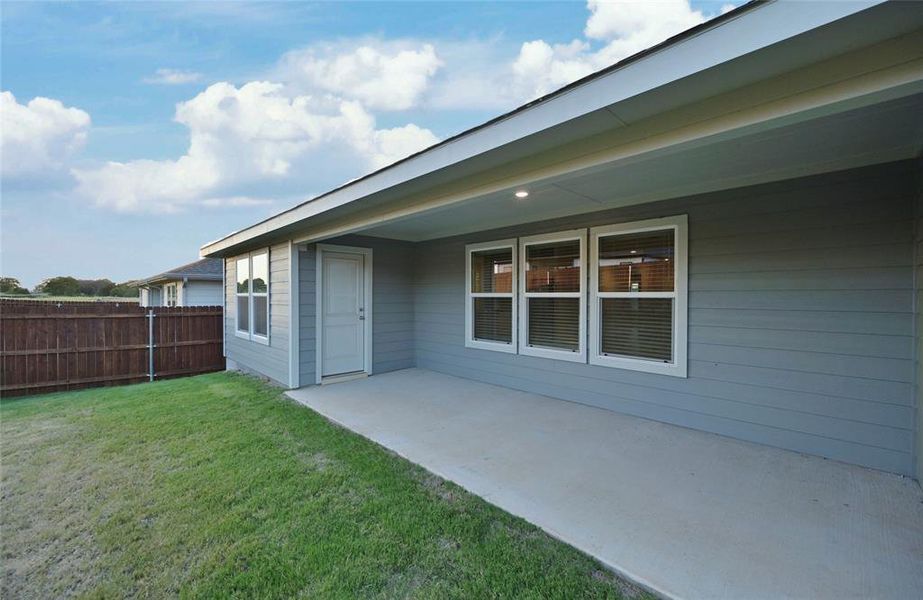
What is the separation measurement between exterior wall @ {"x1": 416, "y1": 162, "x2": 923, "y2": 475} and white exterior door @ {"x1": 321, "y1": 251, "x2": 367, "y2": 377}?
3786mm

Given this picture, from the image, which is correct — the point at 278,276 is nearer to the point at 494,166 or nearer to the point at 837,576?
the point at 494,166

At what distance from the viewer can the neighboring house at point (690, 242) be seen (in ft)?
5.03

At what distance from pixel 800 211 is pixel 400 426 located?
13.1 feet

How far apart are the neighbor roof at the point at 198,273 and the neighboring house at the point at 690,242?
7401 millimetres

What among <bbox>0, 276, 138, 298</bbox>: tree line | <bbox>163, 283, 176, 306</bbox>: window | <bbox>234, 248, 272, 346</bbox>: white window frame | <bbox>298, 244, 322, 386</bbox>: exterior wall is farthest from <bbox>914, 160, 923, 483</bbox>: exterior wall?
<bbox>0, 276, 138, 298</bbox>: tree line

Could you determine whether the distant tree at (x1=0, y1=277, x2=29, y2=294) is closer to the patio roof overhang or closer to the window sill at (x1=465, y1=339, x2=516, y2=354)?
the window sill at (x1=465, y1=339, x2=516, y2=354)

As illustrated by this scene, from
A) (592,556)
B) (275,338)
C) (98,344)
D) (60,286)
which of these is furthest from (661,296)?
(60,286)

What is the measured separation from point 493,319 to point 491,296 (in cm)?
34

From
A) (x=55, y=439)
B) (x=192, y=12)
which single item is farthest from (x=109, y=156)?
(x=55, y=439)

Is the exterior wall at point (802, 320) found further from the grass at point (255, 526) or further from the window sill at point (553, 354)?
the grass at point (255, 526)

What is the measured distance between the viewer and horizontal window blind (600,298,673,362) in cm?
381

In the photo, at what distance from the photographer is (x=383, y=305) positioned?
6.12 metres

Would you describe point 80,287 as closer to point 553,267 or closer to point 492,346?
point 492,346

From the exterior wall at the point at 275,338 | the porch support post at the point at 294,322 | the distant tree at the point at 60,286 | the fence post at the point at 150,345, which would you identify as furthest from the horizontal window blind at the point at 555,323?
the distant tree at the point at 60,286
